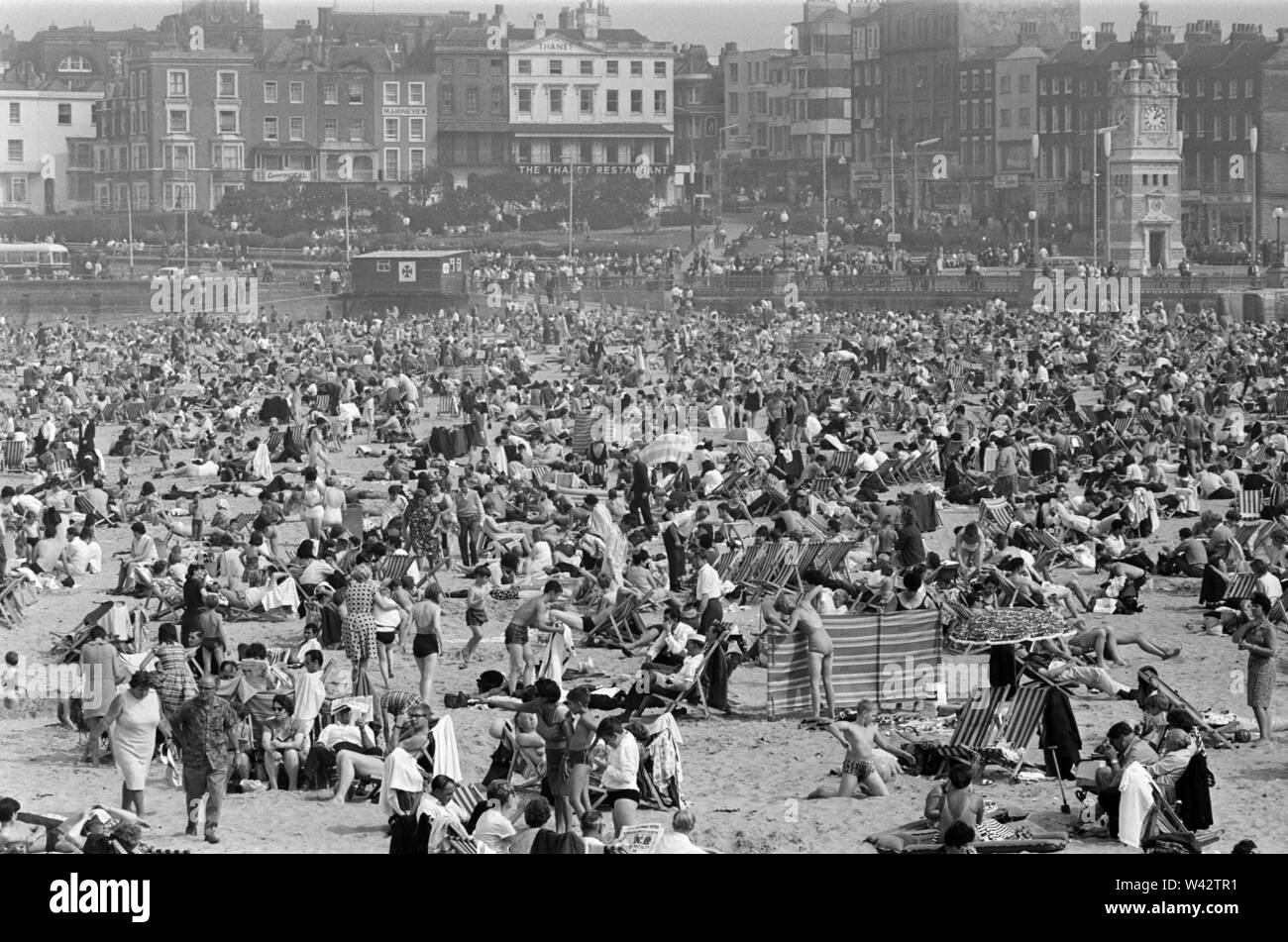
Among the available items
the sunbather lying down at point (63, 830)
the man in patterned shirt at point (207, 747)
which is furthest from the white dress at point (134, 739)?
the sunbather lying down at point (63, 830)

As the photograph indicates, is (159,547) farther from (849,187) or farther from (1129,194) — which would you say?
(849,187)

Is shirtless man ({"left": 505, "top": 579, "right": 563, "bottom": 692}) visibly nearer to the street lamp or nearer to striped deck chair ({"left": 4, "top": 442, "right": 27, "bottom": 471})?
striped deck chair ({"left": 4, "top": 442, "right": 27, "bottom": 471})

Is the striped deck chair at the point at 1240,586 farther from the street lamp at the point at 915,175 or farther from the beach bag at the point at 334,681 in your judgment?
the street lamp at the point at 915,175

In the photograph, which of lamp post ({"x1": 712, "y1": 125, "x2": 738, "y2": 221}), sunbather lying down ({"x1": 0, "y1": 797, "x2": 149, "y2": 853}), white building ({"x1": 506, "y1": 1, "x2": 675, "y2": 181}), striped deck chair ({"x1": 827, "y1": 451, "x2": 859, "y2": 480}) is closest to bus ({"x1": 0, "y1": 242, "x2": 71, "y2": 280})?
white building ({"x1": 506, "y1": 1, "x2": 675, "y2": 181})

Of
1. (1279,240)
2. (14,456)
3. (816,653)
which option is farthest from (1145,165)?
(816,653)

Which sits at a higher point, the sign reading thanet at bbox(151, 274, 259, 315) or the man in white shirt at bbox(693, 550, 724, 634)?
the sign reading thanet at bbox(151, 274, 259, 315)

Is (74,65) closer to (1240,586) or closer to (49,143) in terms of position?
(49,143)
